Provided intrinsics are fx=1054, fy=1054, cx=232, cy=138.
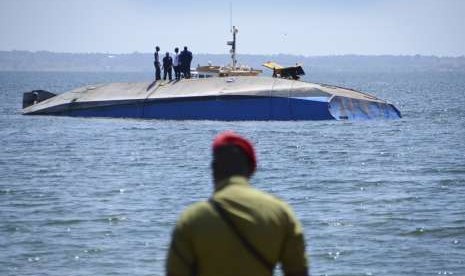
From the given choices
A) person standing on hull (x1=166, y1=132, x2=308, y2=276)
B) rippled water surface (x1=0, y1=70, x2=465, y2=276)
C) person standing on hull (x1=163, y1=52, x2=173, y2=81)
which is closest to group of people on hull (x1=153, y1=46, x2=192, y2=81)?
person standing on hull (x1=163, y1=52, x2=173, y2=81)

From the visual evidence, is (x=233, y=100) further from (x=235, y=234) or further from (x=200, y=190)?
(x=235, y=234)

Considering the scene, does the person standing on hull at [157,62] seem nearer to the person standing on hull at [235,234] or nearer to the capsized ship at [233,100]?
the capsized ship at [233,100]

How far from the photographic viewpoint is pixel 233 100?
45.3m

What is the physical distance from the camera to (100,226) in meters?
20.3

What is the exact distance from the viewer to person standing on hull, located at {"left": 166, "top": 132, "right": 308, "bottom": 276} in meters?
6.18

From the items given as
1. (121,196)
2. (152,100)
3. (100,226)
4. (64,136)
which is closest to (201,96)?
(152,100)

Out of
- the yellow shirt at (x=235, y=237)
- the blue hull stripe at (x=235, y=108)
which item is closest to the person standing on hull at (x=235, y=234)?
the yellow shirt at (x=235, y=237)

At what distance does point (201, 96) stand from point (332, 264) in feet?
95.8

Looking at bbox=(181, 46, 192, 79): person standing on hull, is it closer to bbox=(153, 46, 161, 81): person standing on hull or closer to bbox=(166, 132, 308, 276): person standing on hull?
bbox=(153, 46, 161, 81): person standing on hull

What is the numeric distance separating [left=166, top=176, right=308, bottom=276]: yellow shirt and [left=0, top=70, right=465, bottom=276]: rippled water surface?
9.90 metres

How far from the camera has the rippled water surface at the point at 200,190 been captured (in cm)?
1734

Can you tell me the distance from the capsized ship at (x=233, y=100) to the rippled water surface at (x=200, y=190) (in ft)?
2.03

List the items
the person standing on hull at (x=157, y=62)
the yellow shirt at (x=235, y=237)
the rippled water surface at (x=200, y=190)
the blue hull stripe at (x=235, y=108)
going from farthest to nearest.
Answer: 1. the person standing on hull at (x=157, y=62)
2. the blue hull stripe at (x=235, y=108)
3. the rippled water surface at (x=200, y=190)
4. the yellow shirt at (x=235, y=237)

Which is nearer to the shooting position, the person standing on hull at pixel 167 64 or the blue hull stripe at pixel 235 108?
the blue hull stripe at pixel 235 108
